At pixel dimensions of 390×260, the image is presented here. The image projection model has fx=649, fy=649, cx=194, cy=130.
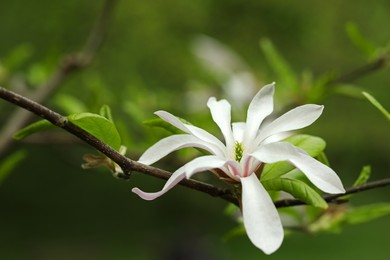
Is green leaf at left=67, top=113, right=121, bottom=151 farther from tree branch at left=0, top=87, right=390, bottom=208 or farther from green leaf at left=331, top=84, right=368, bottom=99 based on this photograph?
green leaf at left=331, top=84, right=368, bottom=99

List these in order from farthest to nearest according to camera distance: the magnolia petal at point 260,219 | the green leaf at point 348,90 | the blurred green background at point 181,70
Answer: the blurred green background at point 181,70 < the green leaf at point 348,90 < the magnolia petal at point 260,219

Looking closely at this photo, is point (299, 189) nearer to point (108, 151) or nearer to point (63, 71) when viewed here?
point (108, 151)

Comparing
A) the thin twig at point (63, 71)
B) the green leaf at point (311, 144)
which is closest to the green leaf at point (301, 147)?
the green leaf at point (311, 144)

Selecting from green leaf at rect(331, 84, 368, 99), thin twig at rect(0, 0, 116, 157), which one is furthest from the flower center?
thin twig at rect(0, 0, 116, 157)

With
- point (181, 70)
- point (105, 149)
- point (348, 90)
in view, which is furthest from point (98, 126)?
point (181, 70)

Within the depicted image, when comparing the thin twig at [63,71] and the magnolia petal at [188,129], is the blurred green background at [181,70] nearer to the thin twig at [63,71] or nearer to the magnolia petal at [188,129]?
the thin twig at [63,71]

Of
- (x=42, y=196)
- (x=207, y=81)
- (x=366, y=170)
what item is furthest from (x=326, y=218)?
(x=42, y=196)

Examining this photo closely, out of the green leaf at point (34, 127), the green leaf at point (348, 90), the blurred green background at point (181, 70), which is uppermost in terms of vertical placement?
the blurred green background at point (181, 70)
